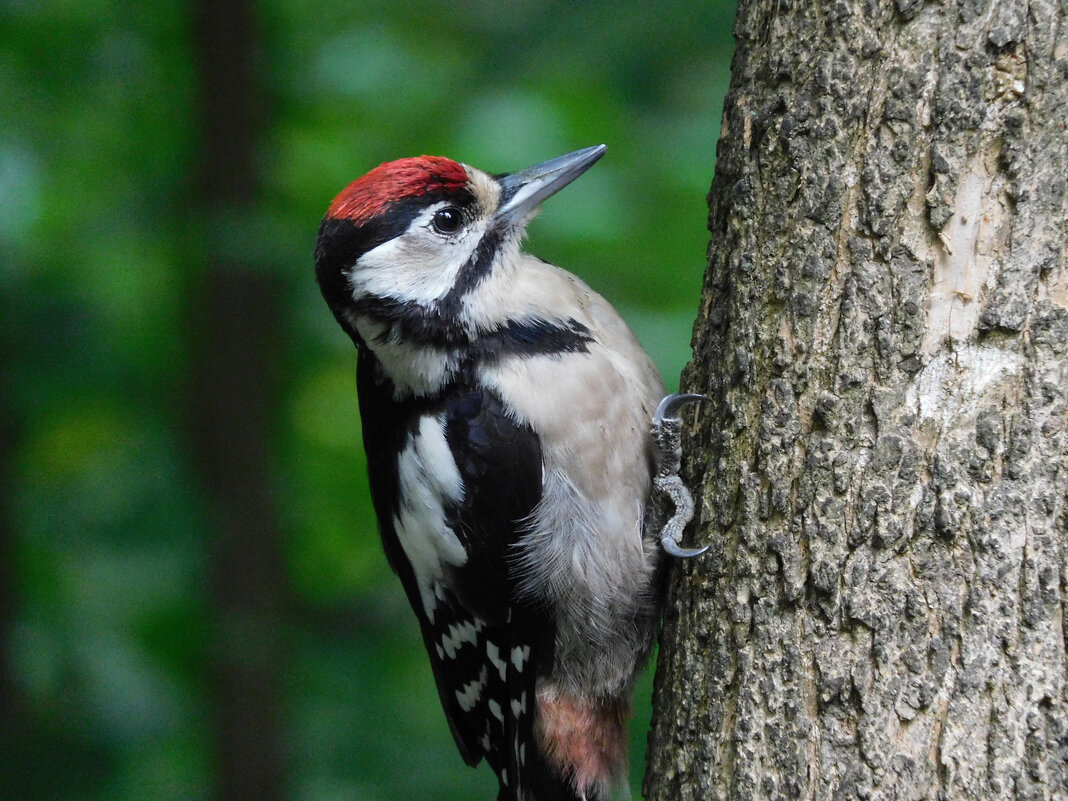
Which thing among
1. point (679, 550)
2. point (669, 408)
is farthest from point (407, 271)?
point (679, 550)

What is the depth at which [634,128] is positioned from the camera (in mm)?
3438

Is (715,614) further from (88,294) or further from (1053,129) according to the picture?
(88,294)

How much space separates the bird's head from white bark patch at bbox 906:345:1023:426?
42.1 inches

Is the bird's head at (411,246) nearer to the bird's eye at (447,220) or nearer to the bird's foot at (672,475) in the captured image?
the bird's eye at (447,220)

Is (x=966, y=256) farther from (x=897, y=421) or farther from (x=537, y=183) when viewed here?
(x=537, y=183)

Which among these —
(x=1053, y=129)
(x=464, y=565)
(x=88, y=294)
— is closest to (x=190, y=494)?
(x=88, y=294)

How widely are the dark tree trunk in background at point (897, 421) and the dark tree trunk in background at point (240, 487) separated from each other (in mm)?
2678

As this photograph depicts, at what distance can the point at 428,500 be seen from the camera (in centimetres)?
233

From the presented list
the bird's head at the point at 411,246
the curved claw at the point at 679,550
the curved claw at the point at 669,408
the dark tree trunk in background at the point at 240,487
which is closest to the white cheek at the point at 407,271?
the bird's head at the point at 411,246

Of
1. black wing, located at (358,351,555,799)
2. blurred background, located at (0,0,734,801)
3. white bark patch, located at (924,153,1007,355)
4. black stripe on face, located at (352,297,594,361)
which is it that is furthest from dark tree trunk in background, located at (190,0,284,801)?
white bark patch, located at (924,153,1007,355)

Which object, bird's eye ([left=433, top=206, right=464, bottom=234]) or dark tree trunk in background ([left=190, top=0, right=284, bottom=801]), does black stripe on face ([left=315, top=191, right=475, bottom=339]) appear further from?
dark tree trunk in background ([left=190, top=0, right=284, bottom=801])

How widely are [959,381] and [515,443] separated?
3.29 ft

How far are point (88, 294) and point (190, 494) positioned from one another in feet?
2.85

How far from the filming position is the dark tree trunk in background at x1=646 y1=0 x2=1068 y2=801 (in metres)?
1.34
